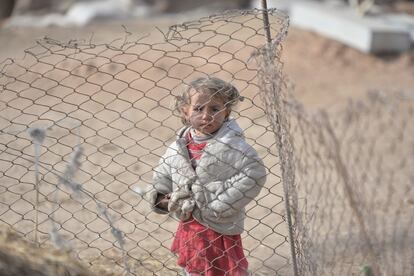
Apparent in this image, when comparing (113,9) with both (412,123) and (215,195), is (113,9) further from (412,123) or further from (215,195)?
(215,195)

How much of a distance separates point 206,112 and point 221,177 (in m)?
0.27

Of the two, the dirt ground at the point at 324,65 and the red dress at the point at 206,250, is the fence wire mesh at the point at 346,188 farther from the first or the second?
the dirt ground at the point at 324,65

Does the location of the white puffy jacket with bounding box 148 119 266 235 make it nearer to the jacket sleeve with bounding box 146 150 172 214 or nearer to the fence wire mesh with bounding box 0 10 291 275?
the jacket sleeve with bounding box 146 150 172 214

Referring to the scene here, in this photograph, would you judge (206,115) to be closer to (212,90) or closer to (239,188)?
(212,90)

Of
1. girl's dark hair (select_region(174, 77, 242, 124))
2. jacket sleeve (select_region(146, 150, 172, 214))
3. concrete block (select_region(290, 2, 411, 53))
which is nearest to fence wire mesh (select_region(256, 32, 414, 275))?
girl's dark hair (select_region(174, 77, 242, 124))

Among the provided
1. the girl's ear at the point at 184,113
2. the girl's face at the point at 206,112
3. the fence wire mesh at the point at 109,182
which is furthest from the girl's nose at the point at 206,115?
the fence wire mesh at the point at 109,182

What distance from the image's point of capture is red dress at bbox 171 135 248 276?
3338 millimetres

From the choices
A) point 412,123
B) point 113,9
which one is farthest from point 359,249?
point 113,9

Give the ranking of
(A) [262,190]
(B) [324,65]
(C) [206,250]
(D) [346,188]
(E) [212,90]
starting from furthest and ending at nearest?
Answer: (B) [324,65] < (A) [262,190] < (C) [206,250] < (E) [212,90] < (D) [346,188]

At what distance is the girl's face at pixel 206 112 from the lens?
10.5 feet

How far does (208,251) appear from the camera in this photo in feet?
11.0

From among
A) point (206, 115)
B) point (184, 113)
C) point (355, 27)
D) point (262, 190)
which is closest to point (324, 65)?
point (355, 27)

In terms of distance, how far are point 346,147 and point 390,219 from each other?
48.7 inches

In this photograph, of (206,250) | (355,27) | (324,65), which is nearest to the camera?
(206,250)
